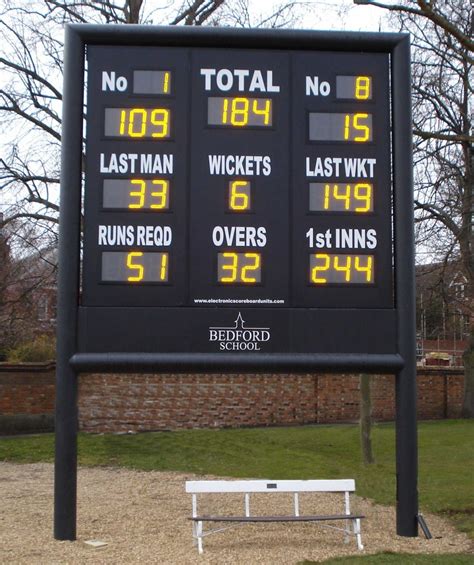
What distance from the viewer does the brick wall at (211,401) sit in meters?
22.1

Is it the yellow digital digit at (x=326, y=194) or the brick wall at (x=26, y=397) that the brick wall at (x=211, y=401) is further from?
the yellow digital digit at (x=326, y=194)

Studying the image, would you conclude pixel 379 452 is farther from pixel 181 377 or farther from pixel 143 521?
pixel 143 521

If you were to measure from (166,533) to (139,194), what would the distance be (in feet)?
12.4

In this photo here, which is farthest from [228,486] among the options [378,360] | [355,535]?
[378,360]

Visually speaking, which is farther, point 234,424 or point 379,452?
point 234,424

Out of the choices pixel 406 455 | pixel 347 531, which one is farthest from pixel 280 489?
pixel 406 455

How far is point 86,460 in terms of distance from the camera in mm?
16750

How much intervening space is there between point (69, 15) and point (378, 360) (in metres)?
16.7

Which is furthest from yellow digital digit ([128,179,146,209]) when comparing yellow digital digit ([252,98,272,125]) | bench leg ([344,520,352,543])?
bench leg ([344,520,352,543])

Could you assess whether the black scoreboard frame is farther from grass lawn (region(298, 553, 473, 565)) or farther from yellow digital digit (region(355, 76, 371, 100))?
grass lawn (region(298, 553, 473, 565))

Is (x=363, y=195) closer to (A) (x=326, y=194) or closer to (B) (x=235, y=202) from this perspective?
(A) (x=326, y=194)

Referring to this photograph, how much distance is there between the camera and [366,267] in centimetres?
902

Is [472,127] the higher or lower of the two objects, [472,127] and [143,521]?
the higher

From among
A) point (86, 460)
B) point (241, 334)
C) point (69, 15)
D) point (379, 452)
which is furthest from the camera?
point (69, 15)
